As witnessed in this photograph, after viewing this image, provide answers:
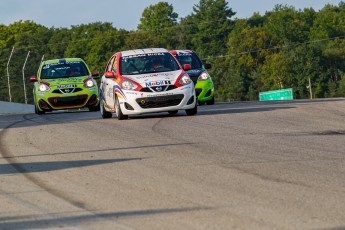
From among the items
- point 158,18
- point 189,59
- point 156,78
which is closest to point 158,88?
point 156,78

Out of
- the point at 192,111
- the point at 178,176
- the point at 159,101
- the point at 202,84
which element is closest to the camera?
the point at 178,176

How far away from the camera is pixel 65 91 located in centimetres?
2762

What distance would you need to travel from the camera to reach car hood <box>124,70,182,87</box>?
817 inches

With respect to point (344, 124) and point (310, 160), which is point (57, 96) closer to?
point (344, 124)

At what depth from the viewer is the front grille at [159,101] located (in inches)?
815

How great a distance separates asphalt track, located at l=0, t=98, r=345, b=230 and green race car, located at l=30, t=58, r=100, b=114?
8716mm

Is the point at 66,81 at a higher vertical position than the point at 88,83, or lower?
higher

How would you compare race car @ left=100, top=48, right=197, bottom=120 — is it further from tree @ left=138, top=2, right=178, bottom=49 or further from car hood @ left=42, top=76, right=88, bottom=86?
tree @ left=138, top=2, right=178, bottom=49

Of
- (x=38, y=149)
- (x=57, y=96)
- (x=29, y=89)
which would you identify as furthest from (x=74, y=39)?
(x=38, y=149)

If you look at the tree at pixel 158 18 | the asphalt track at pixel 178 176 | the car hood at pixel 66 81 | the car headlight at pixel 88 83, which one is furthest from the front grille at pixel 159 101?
the tree at pixel 158 18

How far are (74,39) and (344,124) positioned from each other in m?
156

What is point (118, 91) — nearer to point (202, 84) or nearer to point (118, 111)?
point (118, 111)

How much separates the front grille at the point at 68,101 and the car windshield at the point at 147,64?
18.1 feet

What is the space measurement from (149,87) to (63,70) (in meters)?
8.39
